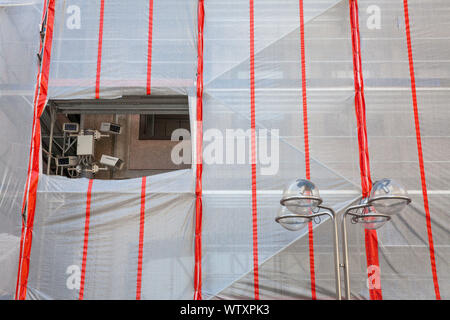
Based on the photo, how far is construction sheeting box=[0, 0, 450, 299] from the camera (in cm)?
755

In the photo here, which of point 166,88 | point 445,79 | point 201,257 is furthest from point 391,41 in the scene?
point 201,257

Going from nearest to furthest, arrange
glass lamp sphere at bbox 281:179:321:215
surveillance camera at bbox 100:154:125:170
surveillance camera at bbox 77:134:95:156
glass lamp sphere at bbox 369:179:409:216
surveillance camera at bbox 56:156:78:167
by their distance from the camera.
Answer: glass lamp sphere at bbox 369:179:409:216, glass lamp sphere at bbox 281:179:321:215, surveillance camera at bbox 77:134:95:156, surveillance camera at bbox 56:156:78:167, surveillance camera at bbox 100:154:125:170

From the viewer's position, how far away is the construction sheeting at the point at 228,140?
7547 mm

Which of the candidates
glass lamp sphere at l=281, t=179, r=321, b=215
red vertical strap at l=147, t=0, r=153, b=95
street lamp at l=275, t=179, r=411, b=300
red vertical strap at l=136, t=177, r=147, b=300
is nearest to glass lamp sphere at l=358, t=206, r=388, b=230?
street lamp at l=275, t=179, r=411, b=300

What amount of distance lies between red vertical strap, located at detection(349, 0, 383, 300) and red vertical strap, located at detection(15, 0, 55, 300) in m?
4.79

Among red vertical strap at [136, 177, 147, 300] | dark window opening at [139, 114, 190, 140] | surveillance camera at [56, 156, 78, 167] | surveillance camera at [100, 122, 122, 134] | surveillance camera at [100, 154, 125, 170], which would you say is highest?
dark window opening at [139, 114, 190, 140]

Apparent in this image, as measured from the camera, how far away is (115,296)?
751 cm

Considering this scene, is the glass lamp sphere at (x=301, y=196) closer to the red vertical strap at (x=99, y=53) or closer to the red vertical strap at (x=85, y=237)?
the red vertical strap at (x=85, y=237)

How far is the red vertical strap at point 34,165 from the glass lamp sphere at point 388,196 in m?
4.89

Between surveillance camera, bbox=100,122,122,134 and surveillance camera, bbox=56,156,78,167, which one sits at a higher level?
surveillance camera, bbox=100,122,122,134

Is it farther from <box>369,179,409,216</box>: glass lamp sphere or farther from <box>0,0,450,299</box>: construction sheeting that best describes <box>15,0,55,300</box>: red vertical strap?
<box>369,179,409,216</box>: glass lamp sphere

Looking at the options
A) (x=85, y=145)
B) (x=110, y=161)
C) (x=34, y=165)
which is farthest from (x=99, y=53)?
(x=110, y=161)
